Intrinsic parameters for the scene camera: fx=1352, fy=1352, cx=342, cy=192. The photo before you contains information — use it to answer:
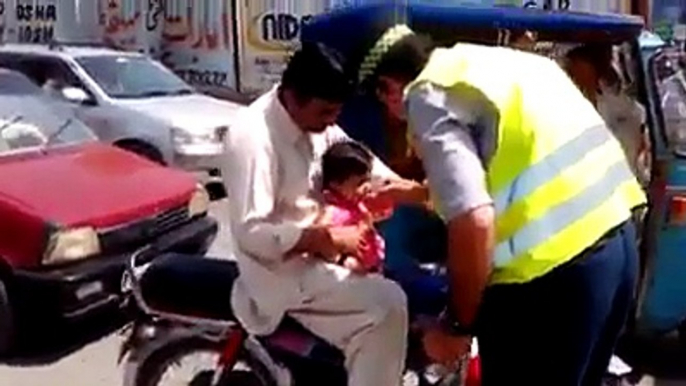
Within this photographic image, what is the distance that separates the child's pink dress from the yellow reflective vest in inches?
39.2

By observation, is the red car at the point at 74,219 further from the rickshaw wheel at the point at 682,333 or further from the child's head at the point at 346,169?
the child's head at the point at 346,169

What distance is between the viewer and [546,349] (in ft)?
10.7

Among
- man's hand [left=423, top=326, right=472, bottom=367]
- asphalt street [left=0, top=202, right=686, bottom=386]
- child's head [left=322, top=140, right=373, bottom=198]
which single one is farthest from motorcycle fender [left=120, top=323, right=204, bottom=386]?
asphalt street [left=0, top=202, right=686, bottom=386]

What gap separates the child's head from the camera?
417cm

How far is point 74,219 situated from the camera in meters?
6.84

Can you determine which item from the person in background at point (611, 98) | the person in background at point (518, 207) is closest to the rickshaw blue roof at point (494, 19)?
the person in background at point (611, 98)

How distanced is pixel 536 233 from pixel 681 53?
13.8 feet

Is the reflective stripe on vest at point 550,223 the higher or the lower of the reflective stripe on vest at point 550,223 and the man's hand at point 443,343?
the higher

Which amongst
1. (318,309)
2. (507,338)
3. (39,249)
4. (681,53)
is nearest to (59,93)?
(39,249)

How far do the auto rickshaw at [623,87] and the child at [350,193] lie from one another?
182 millimetres

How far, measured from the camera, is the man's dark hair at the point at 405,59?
3340 millimetres

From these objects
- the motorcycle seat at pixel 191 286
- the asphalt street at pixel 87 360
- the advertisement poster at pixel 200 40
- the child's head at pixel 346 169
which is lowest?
the advertisement poster at pixel 200 40

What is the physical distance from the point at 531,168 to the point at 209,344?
170 cm

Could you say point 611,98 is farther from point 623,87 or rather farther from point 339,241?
point 339,241
